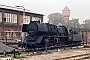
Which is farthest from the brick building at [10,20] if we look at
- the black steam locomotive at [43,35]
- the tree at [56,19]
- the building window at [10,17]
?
the tree at [56,19]

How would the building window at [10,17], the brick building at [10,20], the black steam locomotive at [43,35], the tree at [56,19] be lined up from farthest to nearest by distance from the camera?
1. the tree at [56,19]
2. the building window at [10,17]
3. the brick building at [10,20]
4. the black steam locomotive at [43,35]

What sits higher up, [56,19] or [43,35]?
[56,19]

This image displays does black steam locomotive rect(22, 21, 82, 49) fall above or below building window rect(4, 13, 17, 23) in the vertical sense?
below

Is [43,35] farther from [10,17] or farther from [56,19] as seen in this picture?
[56,19]

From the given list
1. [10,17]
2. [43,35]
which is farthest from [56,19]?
[43,35]

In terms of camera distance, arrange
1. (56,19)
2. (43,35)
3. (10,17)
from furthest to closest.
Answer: (56,19) < (10,17) < (43,35)

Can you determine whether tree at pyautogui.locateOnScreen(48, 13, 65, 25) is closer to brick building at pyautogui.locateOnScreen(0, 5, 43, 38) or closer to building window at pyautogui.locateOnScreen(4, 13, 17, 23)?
brick building at pyautogui.locateOnScreen(0, 5, 43, 38)

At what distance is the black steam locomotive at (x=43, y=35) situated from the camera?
21.1 metres

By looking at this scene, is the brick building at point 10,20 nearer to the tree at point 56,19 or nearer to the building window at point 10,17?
the building window at point 10,17

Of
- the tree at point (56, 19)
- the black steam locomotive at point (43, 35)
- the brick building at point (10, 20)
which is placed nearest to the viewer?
the black steam locomotive at point (43, 35)

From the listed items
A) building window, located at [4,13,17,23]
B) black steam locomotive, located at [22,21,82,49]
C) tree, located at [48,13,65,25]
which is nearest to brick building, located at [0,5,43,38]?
building window, located at [4,13,17,23]

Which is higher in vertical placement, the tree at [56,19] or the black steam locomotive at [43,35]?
the tree at [56,19]

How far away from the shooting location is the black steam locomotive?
21.1m

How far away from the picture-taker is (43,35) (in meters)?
21.7
